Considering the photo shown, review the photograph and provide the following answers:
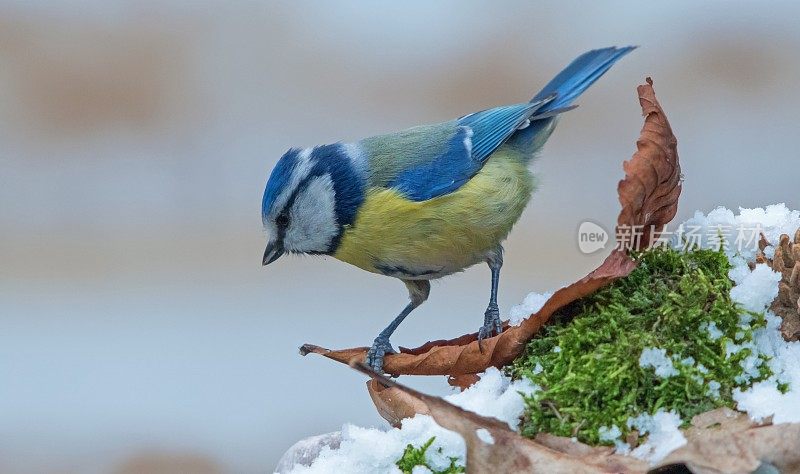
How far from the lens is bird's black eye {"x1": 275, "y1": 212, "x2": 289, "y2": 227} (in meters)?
2.20

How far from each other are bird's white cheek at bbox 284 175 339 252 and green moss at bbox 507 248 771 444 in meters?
0.81

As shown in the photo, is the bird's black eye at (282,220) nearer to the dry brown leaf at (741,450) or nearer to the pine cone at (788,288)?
the pine cone at (788,288)

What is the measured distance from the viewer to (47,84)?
4.40 metres

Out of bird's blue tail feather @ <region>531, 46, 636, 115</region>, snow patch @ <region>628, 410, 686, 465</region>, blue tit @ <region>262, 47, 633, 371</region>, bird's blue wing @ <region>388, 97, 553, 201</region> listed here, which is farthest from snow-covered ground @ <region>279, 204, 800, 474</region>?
bird's blue tail feather @ <region>531, 46, 636, 115</region>

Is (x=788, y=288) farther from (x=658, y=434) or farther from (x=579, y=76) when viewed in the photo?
(x=579, y=76)

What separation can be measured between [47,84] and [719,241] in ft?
11.7

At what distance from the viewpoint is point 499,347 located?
1496 millimetres

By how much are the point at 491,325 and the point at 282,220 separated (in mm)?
573

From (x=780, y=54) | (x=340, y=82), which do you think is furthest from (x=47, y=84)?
(x=780, y=54)

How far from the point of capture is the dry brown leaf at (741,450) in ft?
3.69

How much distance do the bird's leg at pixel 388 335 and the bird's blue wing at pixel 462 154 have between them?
276 mm
